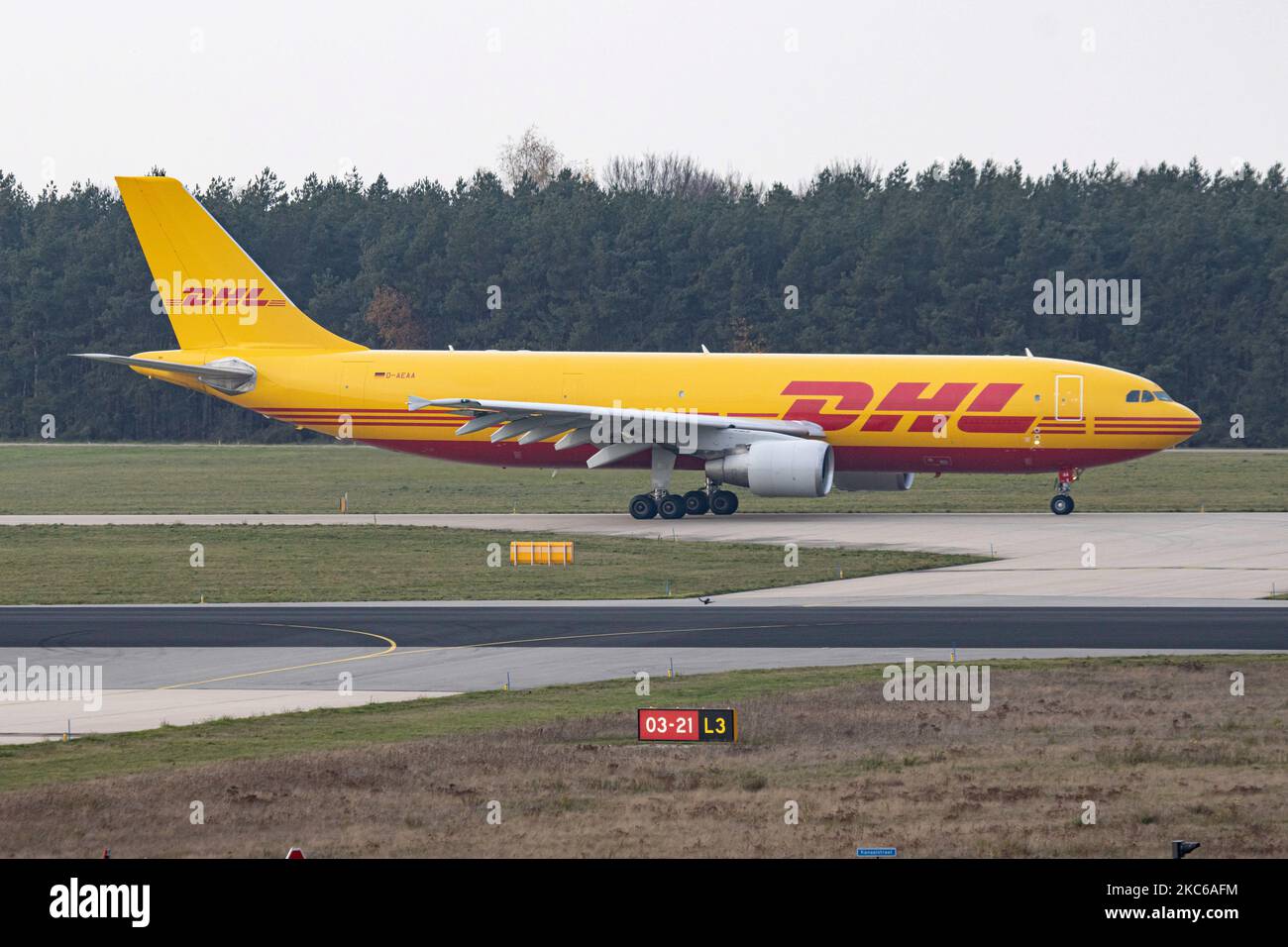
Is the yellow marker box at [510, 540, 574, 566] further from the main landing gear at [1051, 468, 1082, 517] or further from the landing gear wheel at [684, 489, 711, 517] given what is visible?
Answer: the main landing gear at [1051, 468, 1082, 517]

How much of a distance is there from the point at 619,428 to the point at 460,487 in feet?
58.0

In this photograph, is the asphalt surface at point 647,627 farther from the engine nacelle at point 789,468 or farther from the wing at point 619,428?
the wing at point 619,428

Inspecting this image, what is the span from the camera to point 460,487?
66000mm

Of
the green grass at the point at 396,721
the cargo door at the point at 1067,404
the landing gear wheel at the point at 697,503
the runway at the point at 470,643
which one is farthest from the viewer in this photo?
the landing gear wheel at the point at 697,503

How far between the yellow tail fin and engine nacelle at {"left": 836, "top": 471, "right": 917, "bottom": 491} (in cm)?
1707

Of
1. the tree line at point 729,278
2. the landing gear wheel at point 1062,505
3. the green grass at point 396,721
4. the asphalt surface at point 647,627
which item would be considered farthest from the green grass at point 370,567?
the tree line at point 729,278

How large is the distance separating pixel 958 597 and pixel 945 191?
93.3 metres

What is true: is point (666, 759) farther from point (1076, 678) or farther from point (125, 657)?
point (125, 657)

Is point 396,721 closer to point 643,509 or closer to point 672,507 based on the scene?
point 643,509

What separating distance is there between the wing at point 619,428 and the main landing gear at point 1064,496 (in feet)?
26.1

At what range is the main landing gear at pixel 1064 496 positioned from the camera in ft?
168

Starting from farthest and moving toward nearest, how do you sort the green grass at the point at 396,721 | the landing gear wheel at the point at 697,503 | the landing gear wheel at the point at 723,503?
the landing gear wheel at the point at 723,503 → the landing gear wheel at the point at 697,503 → the green grass at the point at 396,721

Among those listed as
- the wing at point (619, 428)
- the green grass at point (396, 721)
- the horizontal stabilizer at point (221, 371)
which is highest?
the horizontal stabilizer at point (221, 371)
